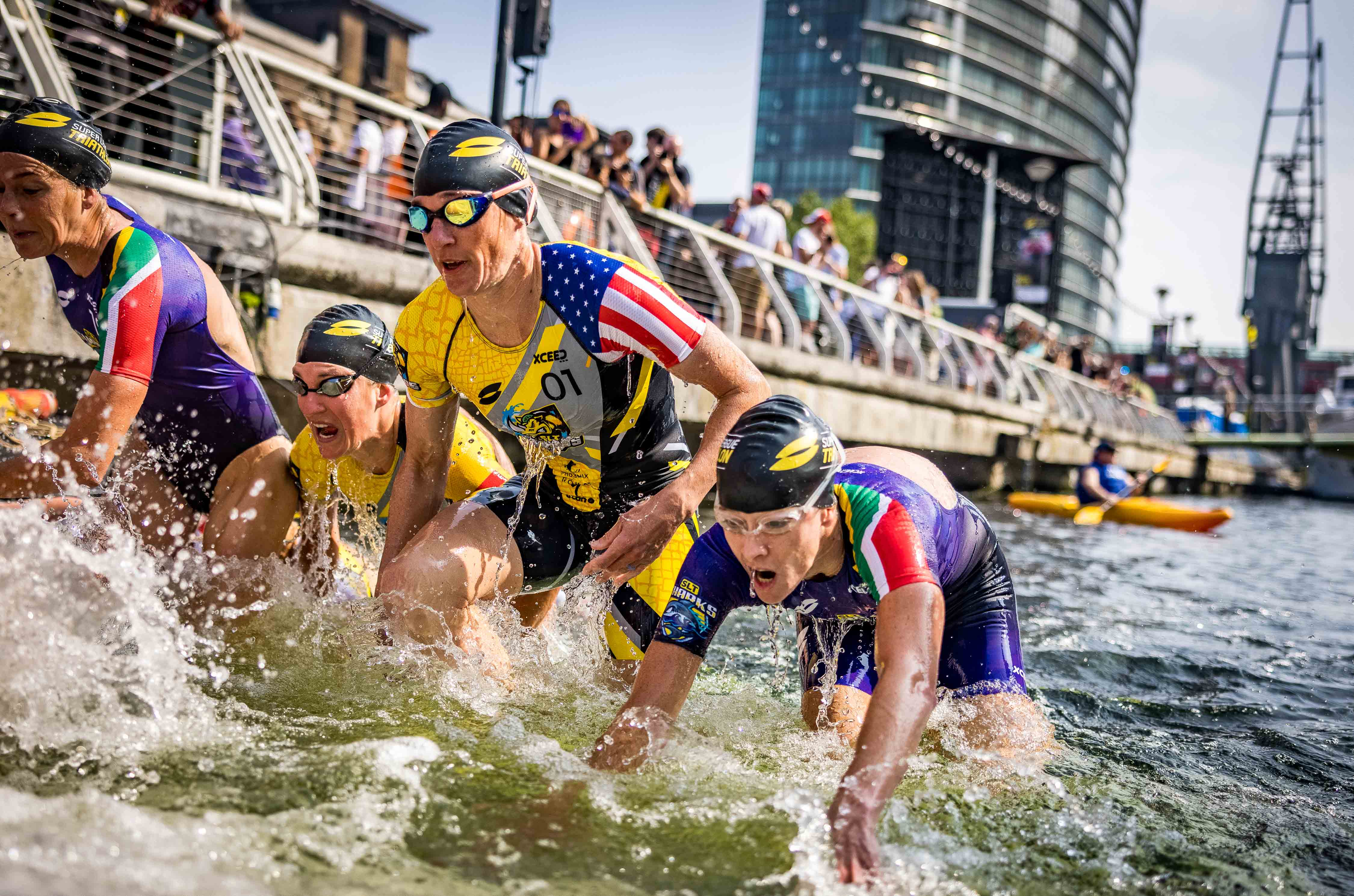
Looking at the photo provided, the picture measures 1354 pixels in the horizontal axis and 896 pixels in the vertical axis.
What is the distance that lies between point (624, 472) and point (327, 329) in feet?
5.19

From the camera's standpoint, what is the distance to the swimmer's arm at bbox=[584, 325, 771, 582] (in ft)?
11.8

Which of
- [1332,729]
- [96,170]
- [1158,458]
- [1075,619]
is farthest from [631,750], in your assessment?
[1158,458]

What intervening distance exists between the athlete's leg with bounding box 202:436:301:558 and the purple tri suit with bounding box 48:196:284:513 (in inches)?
2.2

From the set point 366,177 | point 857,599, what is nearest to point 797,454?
point 857,599

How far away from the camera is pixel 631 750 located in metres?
3.32

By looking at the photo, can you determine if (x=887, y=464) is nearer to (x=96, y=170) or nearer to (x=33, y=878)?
(x=33, y=878)

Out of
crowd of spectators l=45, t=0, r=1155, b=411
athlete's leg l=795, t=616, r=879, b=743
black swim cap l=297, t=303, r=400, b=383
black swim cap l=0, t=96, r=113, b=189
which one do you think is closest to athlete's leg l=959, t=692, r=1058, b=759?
athlete's leg l=795, t=616, r=879, b=743

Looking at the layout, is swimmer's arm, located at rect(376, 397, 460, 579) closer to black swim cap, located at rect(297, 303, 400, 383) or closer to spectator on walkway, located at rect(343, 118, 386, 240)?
black swim cap, located at rect(297, 303, 400, 383)

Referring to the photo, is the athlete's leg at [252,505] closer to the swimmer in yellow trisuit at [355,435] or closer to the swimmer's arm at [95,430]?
the swimmer in yellow trisuit at [355,435]

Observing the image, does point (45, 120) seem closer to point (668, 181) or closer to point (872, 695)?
point (872, 695)

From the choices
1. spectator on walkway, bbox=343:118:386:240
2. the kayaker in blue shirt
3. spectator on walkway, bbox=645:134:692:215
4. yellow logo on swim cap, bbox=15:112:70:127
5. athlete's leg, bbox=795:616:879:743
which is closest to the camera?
yellow logo on swim cap, bbox=15:112:70:127

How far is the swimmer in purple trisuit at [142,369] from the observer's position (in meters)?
3.98

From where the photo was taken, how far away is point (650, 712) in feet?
10.8

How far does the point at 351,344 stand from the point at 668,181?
8.61 metres
